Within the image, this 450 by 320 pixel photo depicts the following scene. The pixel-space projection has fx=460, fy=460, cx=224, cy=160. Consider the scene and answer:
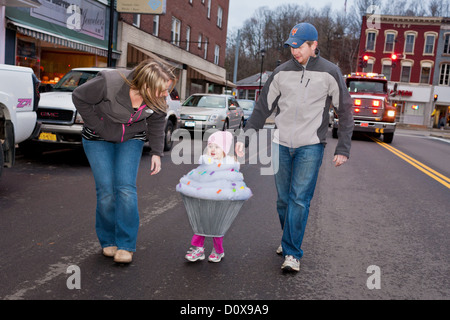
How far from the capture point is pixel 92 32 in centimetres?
1912

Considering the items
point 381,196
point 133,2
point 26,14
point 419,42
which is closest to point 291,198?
point 381,196

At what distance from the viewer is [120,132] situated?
3777 mm

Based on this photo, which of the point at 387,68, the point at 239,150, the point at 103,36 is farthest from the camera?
the point at 387,68

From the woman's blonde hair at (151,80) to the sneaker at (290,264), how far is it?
1665 millimetres

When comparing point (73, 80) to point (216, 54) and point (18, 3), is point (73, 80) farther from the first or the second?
point (216, 54)

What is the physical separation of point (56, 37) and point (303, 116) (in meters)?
14.3

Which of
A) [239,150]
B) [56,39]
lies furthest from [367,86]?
[239,150]

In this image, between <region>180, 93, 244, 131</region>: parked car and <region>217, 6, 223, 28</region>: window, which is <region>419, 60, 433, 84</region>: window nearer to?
<region>217, 6, 223, 28</region>: window

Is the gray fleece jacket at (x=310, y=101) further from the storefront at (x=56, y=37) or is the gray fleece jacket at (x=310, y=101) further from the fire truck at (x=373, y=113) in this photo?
the fire truck at (x=373, y=113)

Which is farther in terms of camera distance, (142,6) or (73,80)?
(142,6)

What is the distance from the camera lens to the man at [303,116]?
A: 3.88 meters

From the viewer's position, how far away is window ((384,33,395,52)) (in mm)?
54156

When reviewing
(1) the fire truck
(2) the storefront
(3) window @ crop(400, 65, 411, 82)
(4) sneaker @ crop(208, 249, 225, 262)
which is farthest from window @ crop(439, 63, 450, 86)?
(4) sneaker @ crop(208, 249, 225, 262)
